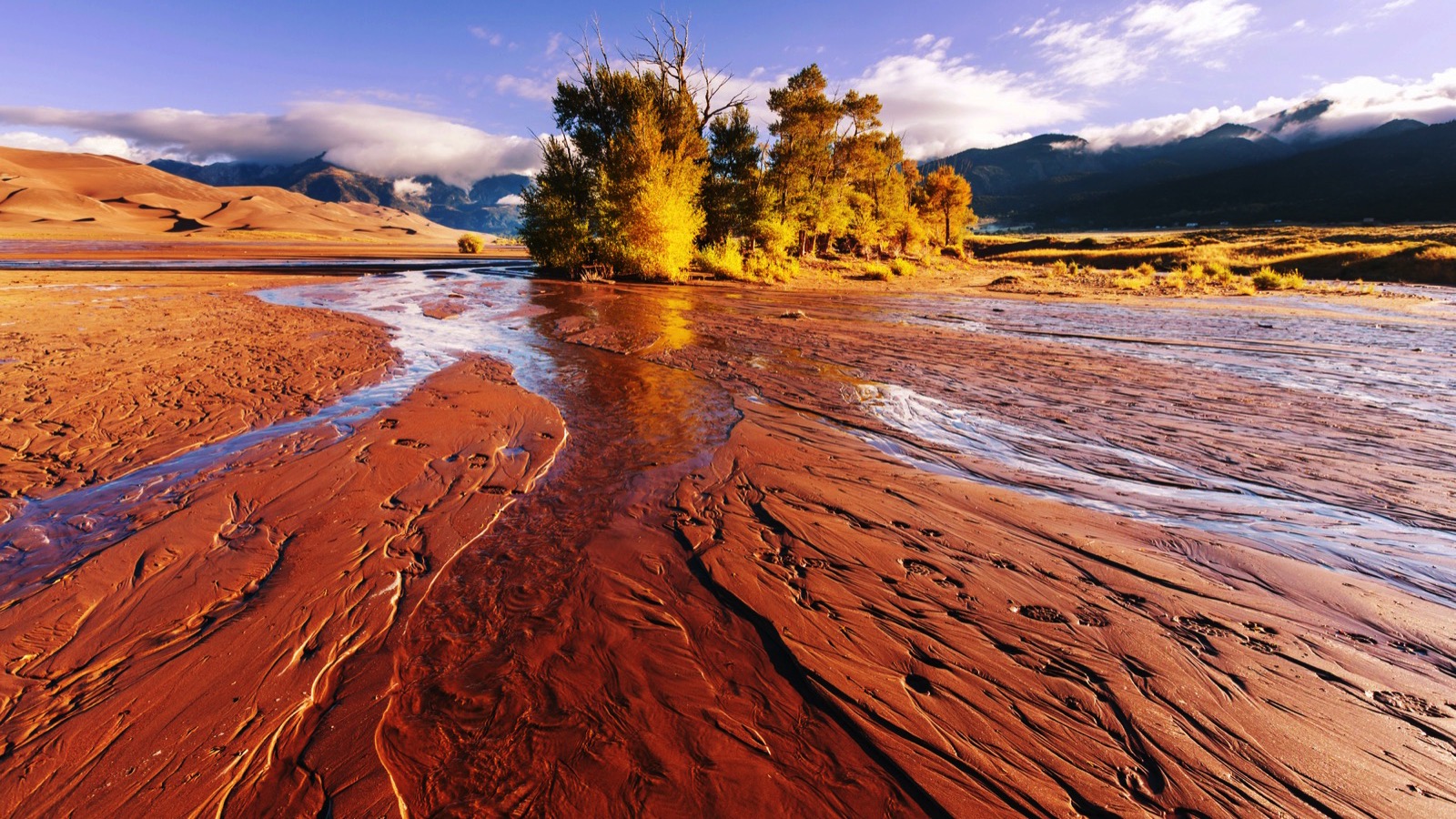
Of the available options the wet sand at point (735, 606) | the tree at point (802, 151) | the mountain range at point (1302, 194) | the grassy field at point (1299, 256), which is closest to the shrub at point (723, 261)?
the tree at point (802, 151)

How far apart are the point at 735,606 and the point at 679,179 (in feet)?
81.0

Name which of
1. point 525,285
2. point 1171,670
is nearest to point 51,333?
point 525,285

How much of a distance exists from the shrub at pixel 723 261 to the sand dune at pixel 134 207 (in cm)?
7490

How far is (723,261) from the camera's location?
1077 inches

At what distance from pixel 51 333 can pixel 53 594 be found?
1219 cm

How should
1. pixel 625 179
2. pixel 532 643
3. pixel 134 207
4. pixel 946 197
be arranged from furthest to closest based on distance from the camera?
1. pixel 134 207
2. pixel 946 197
3. pixel 625 179
4. pixel 532 643

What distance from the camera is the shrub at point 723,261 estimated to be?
27375mm

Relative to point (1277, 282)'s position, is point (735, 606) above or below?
below

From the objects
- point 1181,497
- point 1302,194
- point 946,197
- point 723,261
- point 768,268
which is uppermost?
point 1302,194

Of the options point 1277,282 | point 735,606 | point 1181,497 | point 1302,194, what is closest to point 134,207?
point 735,606

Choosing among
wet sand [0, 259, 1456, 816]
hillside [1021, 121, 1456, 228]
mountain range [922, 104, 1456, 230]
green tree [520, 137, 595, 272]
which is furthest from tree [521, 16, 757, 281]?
hillside [1021, 121, 1456, 228]

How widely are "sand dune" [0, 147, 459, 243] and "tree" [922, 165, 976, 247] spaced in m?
82.1

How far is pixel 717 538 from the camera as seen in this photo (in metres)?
4.27

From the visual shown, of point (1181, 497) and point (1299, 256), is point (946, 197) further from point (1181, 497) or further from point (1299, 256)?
point (1181, 497)
